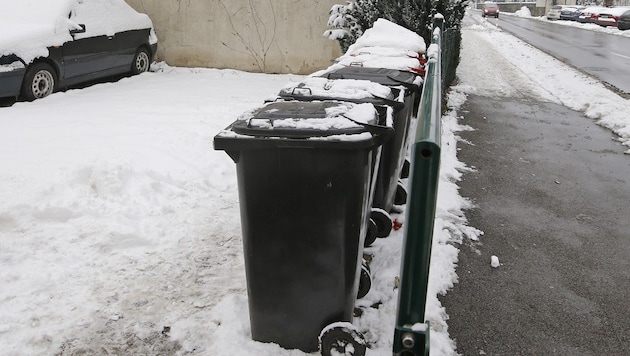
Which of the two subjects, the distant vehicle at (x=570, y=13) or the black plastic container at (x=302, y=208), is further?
the distant vehicle at (x=570, y=13)

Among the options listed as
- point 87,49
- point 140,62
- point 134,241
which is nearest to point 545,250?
point 134,241

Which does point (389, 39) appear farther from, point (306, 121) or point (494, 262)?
point (306, 121)

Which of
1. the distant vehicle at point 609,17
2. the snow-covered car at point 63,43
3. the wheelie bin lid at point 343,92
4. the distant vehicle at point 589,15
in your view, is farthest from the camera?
the distant vehicle at point 589,15

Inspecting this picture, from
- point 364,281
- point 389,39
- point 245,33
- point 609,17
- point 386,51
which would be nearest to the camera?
point 364,281

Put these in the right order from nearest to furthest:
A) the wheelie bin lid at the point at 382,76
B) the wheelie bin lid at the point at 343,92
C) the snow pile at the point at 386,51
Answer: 1. the wheelie bin lid at the point at 343,92
2. the wheelie bin lid at the point at 382,76
3. the snow pile at the point at 386,51

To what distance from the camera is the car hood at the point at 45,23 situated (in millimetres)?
7883

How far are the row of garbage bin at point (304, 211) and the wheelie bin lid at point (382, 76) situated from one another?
133 centimetres

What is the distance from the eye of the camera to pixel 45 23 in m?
8.64

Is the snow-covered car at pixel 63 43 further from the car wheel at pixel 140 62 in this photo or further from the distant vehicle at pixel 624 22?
the distant vehicle at pixel 624 22

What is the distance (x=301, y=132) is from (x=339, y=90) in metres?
1.15

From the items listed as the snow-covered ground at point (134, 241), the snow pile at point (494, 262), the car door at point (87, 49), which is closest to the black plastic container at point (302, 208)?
the snow-covered ground at point (134, 241)

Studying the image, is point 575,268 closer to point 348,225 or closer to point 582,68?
point 348,225

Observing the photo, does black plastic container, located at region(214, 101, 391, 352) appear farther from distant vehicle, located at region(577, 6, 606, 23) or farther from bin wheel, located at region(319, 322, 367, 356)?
distant vehicle, located at region(577, 6, 606, 23)

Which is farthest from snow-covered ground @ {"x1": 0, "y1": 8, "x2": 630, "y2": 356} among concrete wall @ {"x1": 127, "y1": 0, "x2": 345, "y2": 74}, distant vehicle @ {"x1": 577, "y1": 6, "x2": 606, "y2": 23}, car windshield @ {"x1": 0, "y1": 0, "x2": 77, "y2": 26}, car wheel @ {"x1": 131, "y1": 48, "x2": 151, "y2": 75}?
distant vehicle @ {"x1": 577, "y1": 6, "x2": 606, "y2": 23}
